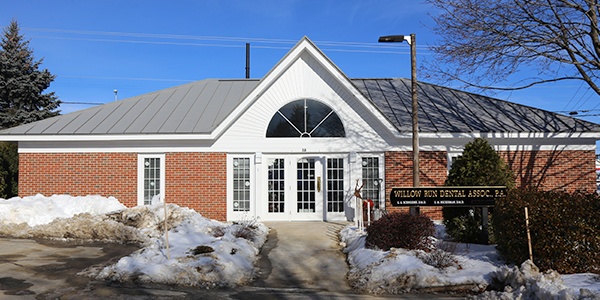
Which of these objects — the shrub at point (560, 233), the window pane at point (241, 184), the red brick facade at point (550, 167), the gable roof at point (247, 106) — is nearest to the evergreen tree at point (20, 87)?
the gable roof at point (247, 106)

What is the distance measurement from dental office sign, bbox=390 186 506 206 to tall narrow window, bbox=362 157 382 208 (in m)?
5.33

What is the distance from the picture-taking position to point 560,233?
7574 millimetres

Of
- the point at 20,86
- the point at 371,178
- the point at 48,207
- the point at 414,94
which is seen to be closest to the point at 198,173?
the point at 48,207

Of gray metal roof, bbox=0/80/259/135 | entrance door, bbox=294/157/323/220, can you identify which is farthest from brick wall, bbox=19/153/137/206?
entrance door, bbox=294/157/323/220

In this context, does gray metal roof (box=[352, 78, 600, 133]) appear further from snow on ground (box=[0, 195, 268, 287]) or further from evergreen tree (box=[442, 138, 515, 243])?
snow on ground (box=[0, 195, 268, 287])

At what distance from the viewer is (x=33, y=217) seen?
13.1 m

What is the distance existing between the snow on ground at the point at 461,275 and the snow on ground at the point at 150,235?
2314mm

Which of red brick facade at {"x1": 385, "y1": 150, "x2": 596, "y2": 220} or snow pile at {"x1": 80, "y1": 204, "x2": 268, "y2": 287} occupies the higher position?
red brick facade at {"x1": 385, "y1": 150, "x2": 596, "y2": 220}

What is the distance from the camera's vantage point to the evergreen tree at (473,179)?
10.7 m

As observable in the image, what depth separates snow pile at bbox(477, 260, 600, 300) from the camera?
18.8 feet

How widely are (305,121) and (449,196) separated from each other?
678cm

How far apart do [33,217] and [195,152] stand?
16.6 ft

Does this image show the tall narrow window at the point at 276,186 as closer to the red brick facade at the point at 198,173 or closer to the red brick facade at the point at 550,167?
the red brick facade at the point at 198,173

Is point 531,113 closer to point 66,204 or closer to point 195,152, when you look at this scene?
point 195,152
